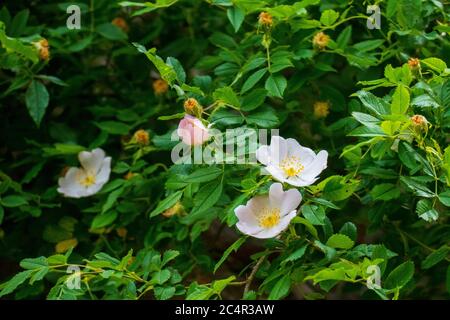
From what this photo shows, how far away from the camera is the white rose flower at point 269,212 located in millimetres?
1136

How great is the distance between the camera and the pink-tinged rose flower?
3.83 ft

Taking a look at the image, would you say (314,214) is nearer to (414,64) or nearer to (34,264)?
(414,64)

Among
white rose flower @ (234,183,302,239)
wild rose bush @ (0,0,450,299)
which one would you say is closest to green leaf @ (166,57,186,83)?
wild rose bush @ (0,0,450,299)

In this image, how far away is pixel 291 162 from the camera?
47.9 inches

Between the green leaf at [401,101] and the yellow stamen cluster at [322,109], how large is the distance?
15.2 inches

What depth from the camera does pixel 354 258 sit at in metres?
1.15

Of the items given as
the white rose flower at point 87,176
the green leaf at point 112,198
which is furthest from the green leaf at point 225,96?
the white rose flower at point 87,176

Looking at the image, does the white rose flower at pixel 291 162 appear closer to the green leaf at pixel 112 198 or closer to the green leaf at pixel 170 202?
the green leaf at pixel 170 202

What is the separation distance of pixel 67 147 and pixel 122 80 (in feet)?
0.87

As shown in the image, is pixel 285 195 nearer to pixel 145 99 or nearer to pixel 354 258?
pixel 354 258

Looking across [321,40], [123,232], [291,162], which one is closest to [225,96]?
[291,162]

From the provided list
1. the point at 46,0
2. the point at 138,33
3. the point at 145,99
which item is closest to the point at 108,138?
the point at 145,99

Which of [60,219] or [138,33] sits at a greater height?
[138,33]
